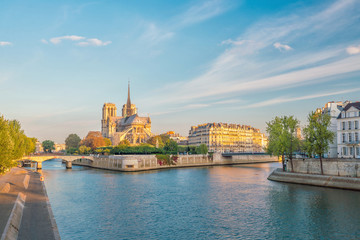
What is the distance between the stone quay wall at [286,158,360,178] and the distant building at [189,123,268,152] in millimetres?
97354

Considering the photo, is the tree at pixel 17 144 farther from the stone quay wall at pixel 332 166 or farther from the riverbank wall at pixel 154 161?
the stone quay wall at pixel 332 166

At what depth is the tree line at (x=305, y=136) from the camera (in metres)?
42.6

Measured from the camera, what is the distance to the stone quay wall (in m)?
39.3

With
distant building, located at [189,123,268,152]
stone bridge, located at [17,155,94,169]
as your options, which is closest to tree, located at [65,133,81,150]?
distant building, located at [189,123,268,152]

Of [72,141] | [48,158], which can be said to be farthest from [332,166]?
[72,141]

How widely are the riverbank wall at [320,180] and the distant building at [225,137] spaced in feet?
315

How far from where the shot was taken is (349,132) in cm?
4616

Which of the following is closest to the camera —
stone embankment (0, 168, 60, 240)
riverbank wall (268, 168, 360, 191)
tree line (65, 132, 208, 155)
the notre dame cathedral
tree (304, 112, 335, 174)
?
stone embankment (0, 168, 60, 240)

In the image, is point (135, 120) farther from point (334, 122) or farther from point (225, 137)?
point (334, 122)

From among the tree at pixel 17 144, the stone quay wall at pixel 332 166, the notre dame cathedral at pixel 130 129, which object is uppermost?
the notre dame cathedral at pixel 130 129

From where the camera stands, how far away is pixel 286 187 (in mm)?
43031

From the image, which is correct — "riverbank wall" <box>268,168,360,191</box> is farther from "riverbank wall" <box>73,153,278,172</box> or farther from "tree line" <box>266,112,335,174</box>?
"riverbank wall" <box>73,153,278,172</box>

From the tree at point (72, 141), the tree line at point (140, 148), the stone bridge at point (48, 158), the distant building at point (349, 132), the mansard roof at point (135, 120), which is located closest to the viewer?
the distant building at point (349, 132)

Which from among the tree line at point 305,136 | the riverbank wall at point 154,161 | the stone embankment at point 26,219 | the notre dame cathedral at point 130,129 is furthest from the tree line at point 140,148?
the stone embankment at point 26,219
